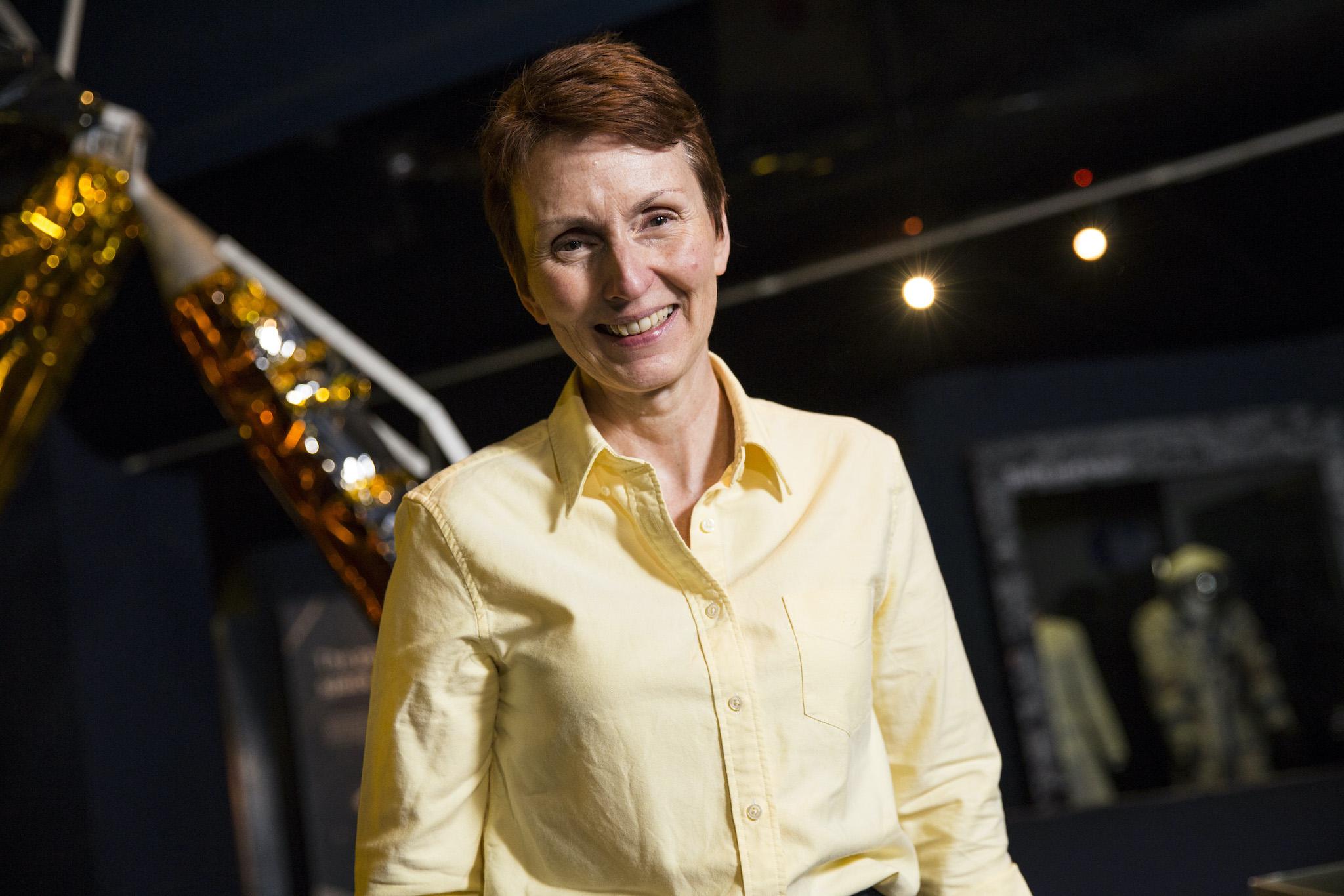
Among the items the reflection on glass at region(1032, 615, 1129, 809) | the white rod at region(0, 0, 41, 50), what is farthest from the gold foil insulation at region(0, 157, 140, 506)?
the reflection on glass at region(1032, 615, 1129, 809)

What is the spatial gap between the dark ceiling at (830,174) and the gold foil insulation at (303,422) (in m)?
0.15

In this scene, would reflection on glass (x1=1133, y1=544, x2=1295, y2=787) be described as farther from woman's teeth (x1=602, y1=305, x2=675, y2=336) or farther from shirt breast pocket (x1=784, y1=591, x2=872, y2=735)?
woman's teeth (x1=602, y1=305, x2=675, y2=336)

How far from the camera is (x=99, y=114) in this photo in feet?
5.83

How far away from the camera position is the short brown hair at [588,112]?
93cm

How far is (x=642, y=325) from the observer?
96 cm

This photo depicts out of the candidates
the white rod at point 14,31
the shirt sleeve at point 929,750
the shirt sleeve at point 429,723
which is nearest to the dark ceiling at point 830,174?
the shirt sleeve at point 929,750

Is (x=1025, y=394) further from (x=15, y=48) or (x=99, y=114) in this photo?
(x=15, y=48)

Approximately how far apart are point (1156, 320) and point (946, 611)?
547 mm

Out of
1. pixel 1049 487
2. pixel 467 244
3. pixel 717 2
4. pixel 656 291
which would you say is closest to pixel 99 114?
pixel 467 244

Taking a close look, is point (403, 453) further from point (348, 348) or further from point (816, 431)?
point (816, 431)

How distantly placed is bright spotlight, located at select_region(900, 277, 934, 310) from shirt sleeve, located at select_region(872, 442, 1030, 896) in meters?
0.29

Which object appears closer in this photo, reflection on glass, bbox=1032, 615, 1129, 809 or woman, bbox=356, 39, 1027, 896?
woman, bbox=356, 39, 1027, 896

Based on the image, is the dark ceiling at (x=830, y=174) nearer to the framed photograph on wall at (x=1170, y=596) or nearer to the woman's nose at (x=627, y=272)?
the framed photograph on wall at (x=1170, y=596)

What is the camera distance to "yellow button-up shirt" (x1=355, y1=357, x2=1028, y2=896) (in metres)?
0.96
